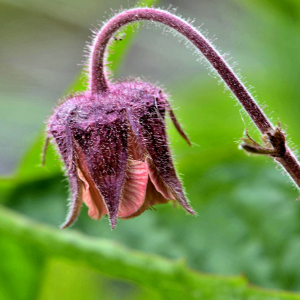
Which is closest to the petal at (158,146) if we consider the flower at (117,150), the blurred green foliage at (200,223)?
the flower at (117,150)

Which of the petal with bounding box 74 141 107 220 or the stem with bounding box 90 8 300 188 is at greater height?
the stem with bounding box 90 8 300 188

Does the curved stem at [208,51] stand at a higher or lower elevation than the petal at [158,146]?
higher

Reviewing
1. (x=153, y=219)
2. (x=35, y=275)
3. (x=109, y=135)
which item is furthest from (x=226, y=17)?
(x=109, y=135)

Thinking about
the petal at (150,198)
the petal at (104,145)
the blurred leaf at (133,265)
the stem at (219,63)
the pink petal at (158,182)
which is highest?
the stem at (219,63)

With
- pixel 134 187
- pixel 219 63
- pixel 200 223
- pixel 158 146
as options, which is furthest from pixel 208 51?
pixel 200 223

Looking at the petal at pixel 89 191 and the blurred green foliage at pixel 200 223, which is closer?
the petal at pixel 89 191

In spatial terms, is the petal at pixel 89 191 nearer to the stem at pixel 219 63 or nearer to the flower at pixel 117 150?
the flower at pixel 117 150

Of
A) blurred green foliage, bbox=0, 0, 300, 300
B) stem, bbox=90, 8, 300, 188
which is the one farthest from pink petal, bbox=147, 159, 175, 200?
blurred green foliage, bbox=0, 0, 300, 300

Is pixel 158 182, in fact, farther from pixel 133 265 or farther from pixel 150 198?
pixel 133 265

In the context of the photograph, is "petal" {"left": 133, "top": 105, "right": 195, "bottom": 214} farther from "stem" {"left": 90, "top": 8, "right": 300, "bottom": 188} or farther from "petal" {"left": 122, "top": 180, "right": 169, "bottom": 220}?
"stem" {"left": 90, "top": 8, "right": 300, "bottom": 188}
